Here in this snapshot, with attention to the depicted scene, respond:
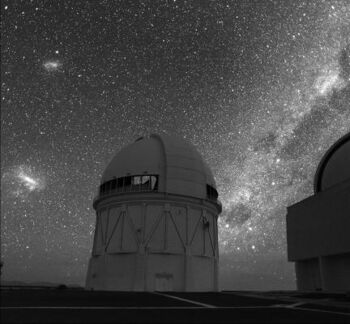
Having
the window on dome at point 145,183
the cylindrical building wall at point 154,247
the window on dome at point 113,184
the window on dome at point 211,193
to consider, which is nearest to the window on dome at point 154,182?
the window on dome at point 145,183

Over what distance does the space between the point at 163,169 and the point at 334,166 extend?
16135 millimetres

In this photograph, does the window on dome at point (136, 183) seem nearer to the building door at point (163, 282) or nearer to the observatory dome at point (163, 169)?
the observatory dome at point (163, 169)

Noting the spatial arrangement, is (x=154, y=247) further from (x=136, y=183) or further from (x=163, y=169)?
(x=163, y=169)

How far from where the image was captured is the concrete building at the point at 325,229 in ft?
83.5

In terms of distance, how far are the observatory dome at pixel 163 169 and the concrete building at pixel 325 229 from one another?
28.4 feet

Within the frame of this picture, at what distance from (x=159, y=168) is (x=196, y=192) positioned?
3.97 m

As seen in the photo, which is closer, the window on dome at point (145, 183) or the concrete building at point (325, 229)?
the concrete building at point (325, 229)

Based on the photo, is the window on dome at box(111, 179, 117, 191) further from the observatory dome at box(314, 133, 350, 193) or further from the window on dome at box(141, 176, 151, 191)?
the observatory dome at box(314, 133, 350, 193)

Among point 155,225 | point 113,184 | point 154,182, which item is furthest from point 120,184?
point 155,225

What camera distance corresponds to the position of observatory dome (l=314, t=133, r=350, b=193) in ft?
97.2

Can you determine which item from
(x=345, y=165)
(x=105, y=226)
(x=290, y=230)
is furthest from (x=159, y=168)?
(x=345, y=165)

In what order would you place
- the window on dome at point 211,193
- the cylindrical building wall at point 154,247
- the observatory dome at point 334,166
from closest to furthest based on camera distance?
the cylindrical building wall at point 154,247 → the observatory dome at point 334,166 → the window on dome at point 211,193

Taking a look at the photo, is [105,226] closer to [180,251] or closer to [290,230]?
[180,251]

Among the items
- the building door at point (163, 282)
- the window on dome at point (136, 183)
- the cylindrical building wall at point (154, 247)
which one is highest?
the window on dome at point (136, 183)
